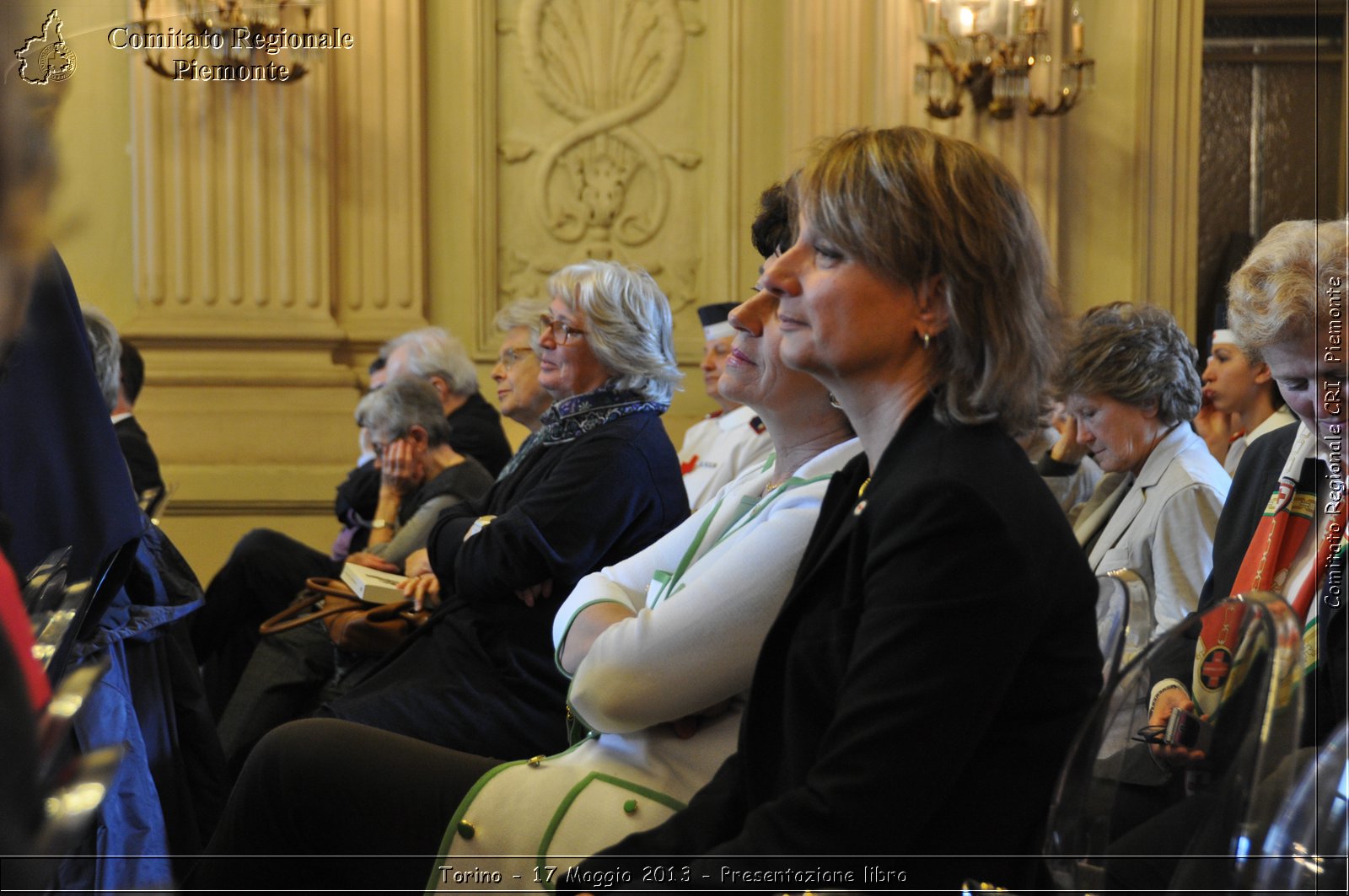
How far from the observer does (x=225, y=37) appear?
16.6 ft

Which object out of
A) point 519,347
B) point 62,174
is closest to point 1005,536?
point 62,174

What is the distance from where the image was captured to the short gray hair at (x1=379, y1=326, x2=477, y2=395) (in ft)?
14.9

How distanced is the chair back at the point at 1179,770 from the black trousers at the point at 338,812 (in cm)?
82

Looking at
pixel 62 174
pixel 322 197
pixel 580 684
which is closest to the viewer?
pixel 62 174

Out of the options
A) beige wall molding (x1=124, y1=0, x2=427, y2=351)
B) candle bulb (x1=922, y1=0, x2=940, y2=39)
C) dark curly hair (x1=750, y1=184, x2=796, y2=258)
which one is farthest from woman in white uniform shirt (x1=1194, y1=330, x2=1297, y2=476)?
beige wall molding (x1=124, y1=0, x2=427, y2=351)

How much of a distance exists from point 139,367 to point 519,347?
118 centimetres

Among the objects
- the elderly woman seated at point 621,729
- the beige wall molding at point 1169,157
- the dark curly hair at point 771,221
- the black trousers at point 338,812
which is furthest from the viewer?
the beige wall molding at point 1169,157

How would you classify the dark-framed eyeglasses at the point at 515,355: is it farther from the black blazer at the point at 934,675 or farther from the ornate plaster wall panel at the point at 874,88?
the ornate plaster wall panel at the point at 874,88

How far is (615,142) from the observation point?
5.75 m

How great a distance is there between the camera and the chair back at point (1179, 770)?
1.14 m

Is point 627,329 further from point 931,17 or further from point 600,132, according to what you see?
point 931,17

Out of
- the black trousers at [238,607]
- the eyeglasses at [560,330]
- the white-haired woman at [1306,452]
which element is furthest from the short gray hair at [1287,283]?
the black trousers at [238,607]

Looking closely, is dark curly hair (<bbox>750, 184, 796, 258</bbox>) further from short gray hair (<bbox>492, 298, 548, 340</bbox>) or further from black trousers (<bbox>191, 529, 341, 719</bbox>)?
black trousers (<bbox>191, 529, 341, 719</bbox>)

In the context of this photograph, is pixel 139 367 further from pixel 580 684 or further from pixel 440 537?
pixel 580 684
